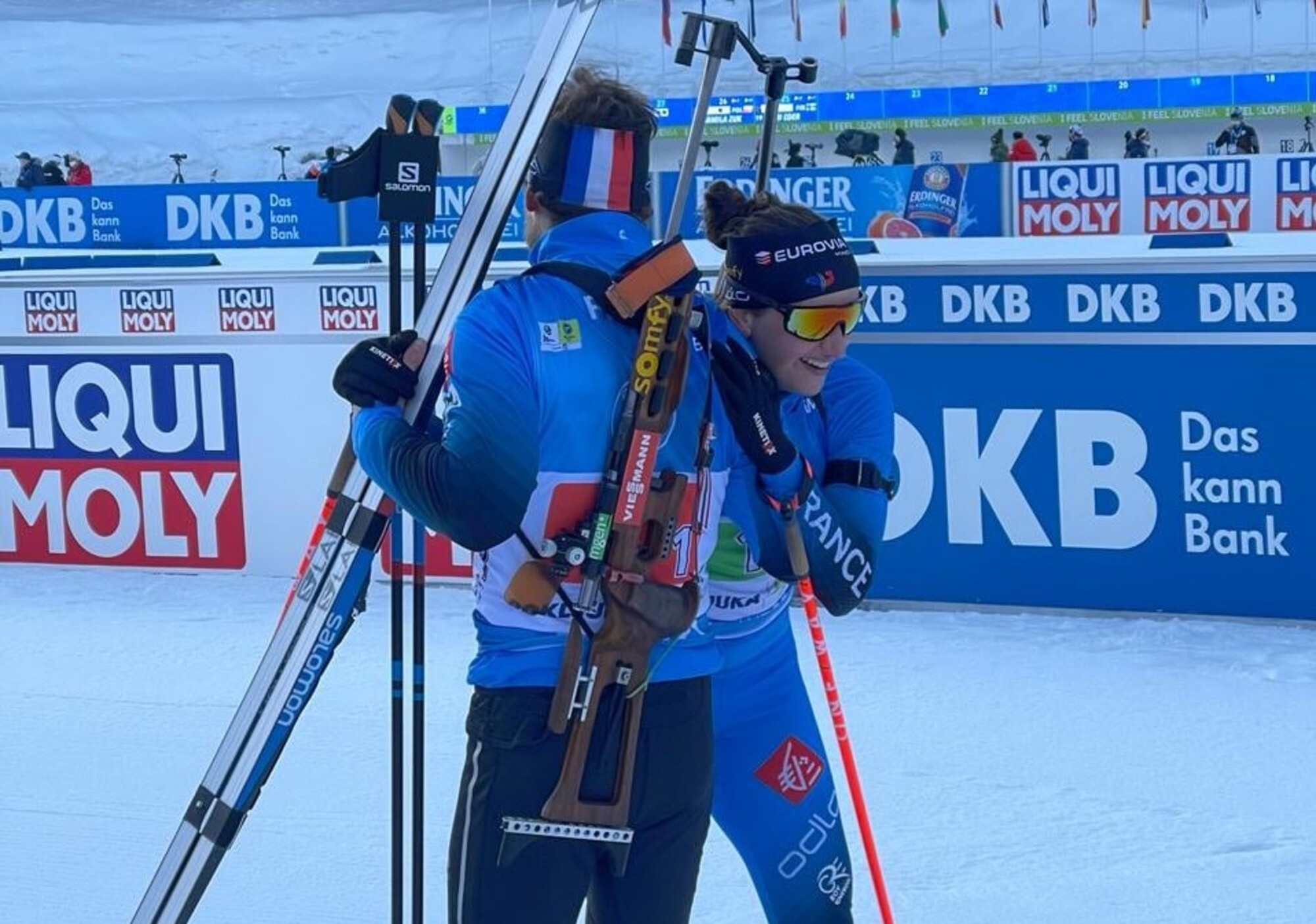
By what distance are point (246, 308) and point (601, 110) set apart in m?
4.98

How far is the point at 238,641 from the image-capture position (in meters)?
6.29

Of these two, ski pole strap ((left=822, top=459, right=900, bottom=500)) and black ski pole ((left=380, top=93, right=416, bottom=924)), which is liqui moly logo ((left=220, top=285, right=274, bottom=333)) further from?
ski pole strap ((left=822, top=459, right=900, bottom=500))

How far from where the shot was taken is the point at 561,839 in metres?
2.19

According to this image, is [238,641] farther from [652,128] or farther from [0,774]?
[652,128]

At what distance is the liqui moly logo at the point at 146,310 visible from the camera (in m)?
7.08

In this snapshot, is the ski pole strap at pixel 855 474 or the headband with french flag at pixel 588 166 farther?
the ski pole strap at pixel 855 474

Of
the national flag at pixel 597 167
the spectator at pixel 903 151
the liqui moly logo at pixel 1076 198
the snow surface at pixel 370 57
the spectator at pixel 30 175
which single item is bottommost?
the national flag at pixel 597 167

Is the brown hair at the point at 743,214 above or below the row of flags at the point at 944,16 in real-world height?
below

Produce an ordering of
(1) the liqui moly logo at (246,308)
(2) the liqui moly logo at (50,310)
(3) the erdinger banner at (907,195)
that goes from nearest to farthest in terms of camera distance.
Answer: (1) the liqui moly logo at (246,308)
(2) the liqui moly logo at (50,310)
(3) the erdinger banner at (907,195)

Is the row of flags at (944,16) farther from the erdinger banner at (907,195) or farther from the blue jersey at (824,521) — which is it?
the blue jersey at (824,521)

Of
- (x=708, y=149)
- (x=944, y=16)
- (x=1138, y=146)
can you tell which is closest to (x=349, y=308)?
(x=1138, y=146)

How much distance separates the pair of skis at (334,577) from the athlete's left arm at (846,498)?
53 centimetres

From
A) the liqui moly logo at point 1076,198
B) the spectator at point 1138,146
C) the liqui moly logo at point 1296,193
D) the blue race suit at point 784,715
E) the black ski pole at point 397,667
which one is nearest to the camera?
the blue race suit at point 784,715

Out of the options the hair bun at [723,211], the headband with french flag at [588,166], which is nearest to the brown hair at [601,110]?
the headband with french flag at [588,166]
